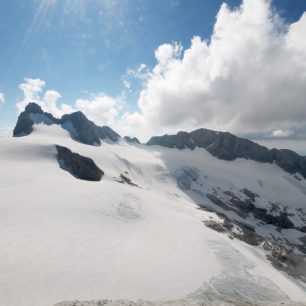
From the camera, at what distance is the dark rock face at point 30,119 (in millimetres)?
135500

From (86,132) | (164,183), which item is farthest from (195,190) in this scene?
(86,132)

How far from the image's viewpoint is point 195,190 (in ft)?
385

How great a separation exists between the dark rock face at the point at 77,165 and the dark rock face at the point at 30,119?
63745 mm

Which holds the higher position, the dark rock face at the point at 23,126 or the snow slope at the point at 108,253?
the dark rock face at the point at 23,126

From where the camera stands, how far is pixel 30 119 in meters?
144

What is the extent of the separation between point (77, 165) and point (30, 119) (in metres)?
83.6

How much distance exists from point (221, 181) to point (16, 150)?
3909 inches

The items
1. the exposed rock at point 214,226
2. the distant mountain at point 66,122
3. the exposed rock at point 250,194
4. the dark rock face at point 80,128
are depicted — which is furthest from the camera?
the dark rock face at point 80,128

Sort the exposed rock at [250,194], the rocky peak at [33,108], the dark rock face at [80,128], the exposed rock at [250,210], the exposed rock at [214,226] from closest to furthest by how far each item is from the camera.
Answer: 1. the exposed rock at [214,226]
2. the exposed rock at [250,210]
3. the exposed rock at [250,194]
4. the dark rock face at [80,128]
5. the rocky peak at [33,108]

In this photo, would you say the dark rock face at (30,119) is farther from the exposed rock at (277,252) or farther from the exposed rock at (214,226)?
the exposed rock at (277,252)

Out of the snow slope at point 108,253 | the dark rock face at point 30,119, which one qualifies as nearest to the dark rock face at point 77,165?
the snow slope at point 108,253

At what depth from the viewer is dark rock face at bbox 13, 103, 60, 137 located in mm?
135500

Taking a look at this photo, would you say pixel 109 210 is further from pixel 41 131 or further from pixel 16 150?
pixel 41 131

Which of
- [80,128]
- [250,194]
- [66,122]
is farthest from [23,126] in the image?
[250,194]
